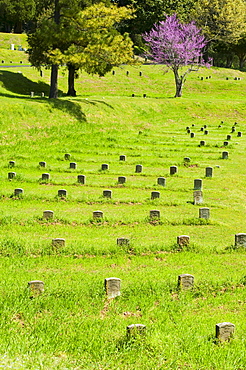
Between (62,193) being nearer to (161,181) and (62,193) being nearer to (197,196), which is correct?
(161,181)

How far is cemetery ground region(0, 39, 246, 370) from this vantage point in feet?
31.6

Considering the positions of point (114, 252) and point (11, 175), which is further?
point (11, 175)

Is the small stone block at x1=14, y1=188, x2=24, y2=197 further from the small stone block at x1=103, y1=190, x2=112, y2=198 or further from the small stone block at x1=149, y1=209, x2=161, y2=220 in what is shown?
the small stone block at x1=149, y1=209, x2=161, y2=220

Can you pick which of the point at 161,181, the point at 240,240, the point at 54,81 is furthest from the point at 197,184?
the point at 54,81

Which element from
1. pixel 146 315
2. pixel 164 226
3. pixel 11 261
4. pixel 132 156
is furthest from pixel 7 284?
pixel 132 156

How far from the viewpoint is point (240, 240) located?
1653cm

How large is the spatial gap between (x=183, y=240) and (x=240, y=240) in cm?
173

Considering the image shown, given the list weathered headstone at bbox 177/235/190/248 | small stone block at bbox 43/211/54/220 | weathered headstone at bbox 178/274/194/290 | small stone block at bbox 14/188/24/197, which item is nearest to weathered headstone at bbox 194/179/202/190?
small stone block at bbox 14/188/24/197

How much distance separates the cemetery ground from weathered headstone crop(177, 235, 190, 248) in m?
0.19

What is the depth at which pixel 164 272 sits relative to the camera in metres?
14.3

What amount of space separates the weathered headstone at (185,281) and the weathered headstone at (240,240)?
4.15 metres

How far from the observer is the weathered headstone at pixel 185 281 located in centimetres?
1266

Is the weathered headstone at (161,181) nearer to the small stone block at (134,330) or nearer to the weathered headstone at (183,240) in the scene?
the weathered headstone at (183,240)

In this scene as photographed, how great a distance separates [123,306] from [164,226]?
7.52 metres
